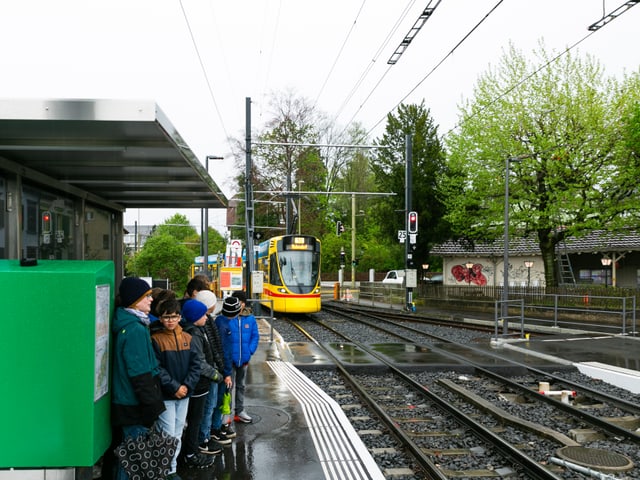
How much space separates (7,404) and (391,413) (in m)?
5.88

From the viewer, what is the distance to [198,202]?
1073 centimetres

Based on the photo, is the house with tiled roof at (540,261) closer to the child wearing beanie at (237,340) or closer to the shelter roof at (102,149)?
the shelter roof at (102,149)

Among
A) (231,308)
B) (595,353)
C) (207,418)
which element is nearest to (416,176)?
(595,353)

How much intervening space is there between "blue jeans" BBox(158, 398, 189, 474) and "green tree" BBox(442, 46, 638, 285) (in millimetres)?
23032

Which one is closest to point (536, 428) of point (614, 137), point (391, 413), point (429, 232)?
point (391, 413)

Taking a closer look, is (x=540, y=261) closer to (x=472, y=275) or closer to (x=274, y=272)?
(x=472, y=275)

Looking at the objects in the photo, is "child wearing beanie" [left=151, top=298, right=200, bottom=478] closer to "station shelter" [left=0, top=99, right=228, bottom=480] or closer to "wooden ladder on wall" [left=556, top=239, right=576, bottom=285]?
"station shelter" [left=0, top=99, right=228, bottom=480]

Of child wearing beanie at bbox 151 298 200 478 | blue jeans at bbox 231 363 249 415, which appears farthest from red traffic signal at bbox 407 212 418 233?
child wearing beanie at bbox 151 298 200 478

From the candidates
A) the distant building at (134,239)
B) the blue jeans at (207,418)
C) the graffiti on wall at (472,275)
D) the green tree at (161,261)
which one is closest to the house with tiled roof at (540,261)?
the graffiti on wall at (472,275)

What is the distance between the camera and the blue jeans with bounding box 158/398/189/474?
200 inches

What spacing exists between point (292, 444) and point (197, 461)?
3.65 feet

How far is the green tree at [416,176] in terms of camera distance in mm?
40469

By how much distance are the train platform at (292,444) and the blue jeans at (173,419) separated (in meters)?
0.50

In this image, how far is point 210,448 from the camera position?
6.17m
